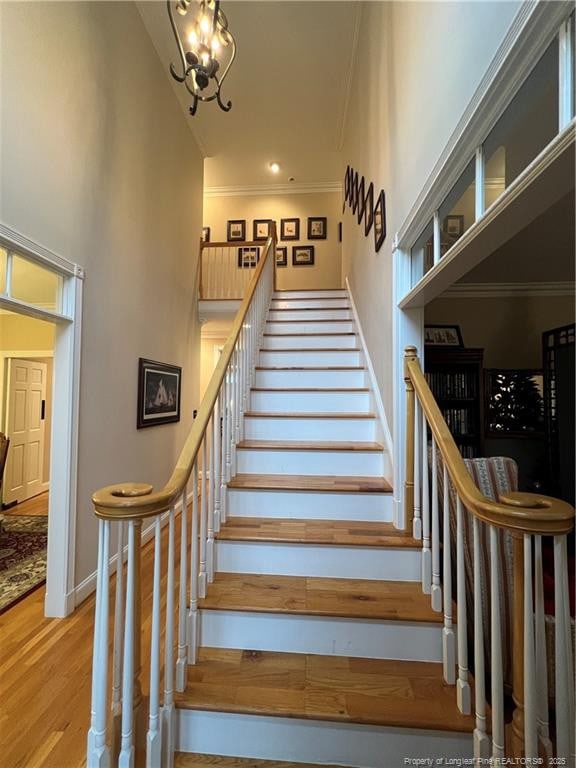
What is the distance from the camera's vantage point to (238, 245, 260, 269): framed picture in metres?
5.97

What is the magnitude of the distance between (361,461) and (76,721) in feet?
6.23

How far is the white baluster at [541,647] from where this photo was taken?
962 mm

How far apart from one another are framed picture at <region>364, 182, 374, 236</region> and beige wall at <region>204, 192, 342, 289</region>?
3477mm

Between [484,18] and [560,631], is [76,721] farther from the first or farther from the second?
[484,18]

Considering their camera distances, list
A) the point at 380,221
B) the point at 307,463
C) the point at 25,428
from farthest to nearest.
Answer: the point at 25,428, the point at 380,221, the point at 307,463

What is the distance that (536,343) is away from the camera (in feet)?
14.5

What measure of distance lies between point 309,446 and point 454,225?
1541mm

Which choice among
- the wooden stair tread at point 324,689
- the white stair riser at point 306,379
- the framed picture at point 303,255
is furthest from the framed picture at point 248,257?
the wooden stair tread at point 324,689

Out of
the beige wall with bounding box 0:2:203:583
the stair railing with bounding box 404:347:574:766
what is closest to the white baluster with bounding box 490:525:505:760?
the stair railing with bounding box 404:347:574:766

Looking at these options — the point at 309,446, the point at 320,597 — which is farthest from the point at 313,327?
the point at 320,597

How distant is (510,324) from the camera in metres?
4.48

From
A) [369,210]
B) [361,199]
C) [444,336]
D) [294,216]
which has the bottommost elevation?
[444,336]

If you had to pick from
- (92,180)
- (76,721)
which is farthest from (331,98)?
(76,721)

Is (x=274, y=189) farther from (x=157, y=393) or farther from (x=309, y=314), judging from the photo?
(x=157, y=393)
